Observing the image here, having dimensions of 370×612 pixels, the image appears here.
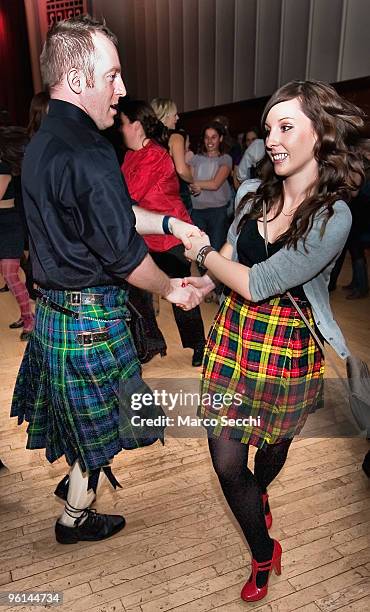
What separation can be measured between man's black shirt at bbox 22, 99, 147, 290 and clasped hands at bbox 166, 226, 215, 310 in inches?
8.8

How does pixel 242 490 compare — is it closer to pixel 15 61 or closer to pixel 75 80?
pixel 75 80

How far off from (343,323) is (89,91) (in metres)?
3.01

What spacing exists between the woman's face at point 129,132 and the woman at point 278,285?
1.45m

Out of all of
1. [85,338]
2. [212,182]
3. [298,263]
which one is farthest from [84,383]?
[212,182]

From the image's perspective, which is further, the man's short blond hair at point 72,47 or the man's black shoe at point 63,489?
the man's black shoe at point 63,489

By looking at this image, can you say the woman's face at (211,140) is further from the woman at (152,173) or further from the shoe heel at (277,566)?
the shoe heel at (277,566)

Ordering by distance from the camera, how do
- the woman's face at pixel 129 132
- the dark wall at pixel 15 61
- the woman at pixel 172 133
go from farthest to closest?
the dark wall at pixel 15 61 → the woman at pixel 172 133 → the woman's face at pixel 129 132

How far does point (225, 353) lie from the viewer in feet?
4.93

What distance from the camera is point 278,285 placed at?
1332 mm

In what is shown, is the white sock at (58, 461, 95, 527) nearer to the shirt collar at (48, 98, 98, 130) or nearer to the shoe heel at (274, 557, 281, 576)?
the shoe heel at (274, 557, 281, 576)

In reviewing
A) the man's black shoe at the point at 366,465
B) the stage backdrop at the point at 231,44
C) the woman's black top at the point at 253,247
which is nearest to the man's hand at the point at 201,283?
the woman's black top at the point at 253,247

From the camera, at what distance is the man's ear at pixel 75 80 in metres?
1.35

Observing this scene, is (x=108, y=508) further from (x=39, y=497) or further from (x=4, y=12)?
(x=4, y=12)

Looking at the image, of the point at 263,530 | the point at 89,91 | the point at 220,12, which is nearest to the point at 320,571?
the point at 263,530
